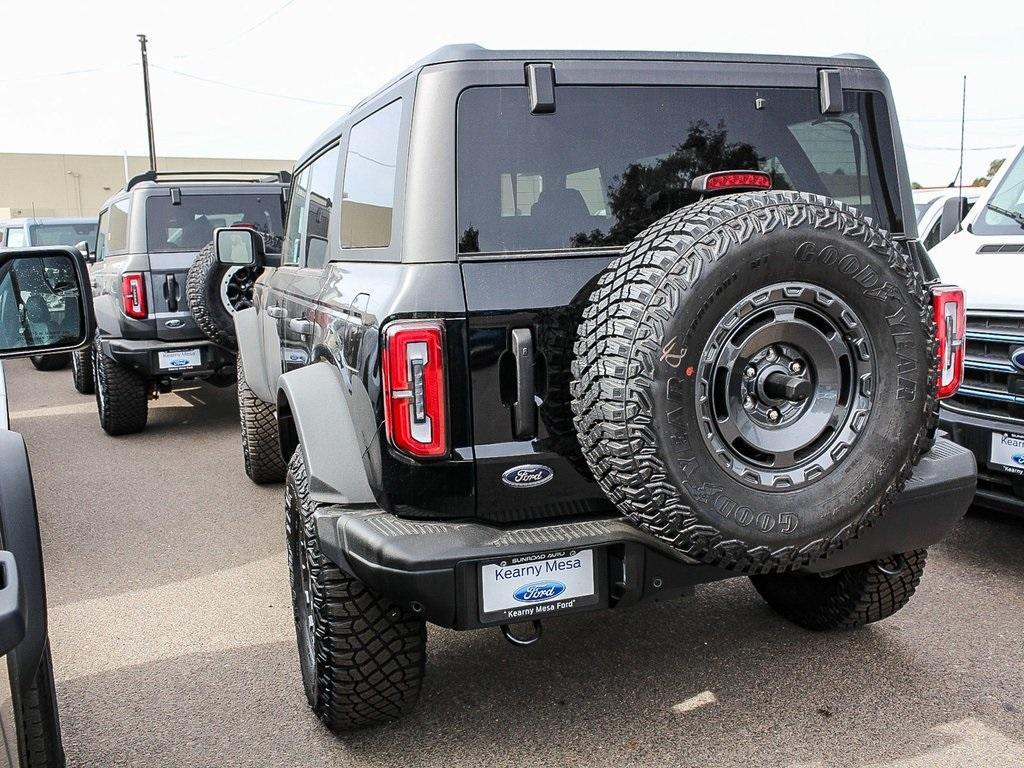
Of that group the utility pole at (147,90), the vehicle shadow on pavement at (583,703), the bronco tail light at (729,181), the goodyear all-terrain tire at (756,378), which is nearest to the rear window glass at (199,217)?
the vehicle shadow on pavement at (583,703)

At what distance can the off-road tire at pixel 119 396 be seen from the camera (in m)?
7.40

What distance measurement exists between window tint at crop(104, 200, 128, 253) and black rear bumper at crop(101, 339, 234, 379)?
0.84 metres

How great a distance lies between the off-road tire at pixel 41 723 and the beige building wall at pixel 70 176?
43.8 m

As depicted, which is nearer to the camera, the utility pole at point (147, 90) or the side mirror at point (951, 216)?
the side mirror at point (951, 216)

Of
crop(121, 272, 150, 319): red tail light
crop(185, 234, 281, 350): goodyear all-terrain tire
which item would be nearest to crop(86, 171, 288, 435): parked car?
crop(121, 272, 150, 319): red tail light

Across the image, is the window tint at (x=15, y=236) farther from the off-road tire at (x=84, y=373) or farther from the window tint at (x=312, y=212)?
the window tint at (x=312, y=212)

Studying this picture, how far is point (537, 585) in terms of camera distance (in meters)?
2.51

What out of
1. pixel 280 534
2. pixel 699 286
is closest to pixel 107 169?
pixel 280 534

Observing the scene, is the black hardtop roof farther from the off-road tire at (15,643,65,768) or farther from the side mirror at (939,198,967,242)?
the side mirror at (939,198,967,242)

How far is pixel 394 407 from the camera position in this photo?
246 centimetres

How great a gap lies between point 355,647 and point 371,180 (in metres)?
1.44

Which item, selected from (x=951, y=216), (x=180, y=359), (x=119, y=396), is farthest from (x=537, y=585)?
(x=119, y=396)

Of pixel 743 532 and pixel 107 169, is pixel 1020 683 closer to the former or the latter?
pixel 743 532

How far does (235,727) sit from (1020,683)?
2598 mm
